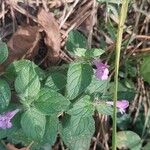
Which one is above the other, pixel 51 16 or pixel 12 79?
pixel 51 16

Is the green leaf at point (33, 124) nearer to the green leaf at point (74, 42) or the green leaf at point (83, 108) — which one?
the green leaf at point (83, 108)

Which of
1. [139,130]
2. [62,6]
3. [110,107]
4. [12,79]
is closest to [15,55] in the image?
[12,79]

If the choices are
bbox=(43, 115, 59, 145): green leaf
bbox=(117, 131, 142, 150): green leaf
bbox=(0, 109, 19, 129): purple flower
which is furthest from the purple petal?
bbox=(117, 131, 142, 150): green leaf

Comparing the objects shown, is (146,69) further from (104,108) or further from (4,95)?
(4,95)

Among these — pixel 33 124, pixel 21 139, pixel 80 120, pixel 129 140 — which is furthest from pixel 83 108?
pixel 129 140

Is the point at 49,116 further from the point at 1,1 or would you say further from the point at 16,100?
the point at 1,1

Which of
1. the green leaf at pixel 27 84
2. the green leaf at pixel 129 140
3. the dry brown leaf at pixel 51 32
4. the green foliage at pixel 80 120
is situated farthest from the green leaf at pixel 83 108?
the green leaf at pixel 129 140

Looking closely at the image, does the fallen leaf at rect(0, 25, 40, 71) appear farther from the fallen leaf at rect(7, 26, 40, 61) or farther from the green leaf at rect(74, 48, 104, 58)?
the green leaf at rect(74, 48, 104, 58)
